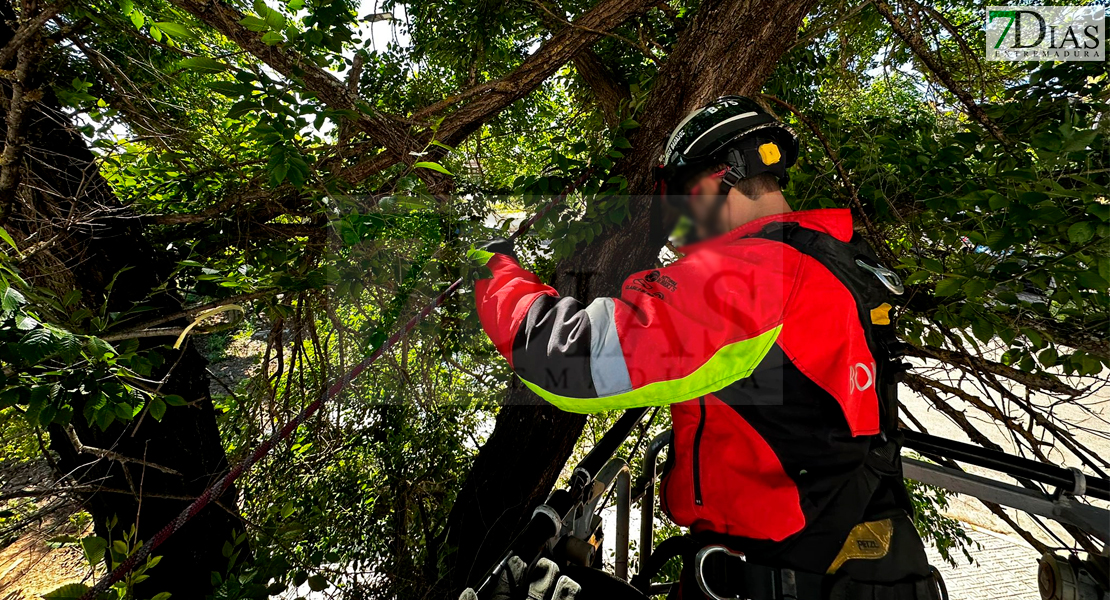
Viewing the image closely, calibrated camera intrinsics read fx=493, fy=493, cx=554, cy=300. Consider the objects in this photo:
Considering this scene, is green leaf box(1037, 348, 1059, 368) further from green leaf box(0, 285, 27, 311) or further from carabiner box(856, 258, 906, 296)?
green leaf box(0, 285, 27, 311)

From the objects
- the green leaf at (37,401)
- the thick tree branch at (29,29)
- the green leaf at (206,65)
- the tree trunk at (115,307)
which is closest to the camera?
the green leaf at (37,401)

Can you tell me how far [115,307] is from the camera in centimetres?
207

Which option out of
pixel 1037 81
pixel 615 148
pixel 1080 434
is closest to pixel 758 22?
pixel 615 148

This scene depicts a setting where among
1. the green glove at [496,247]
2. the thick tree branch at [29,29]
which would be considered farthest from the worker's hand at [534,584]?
the thick tree branch at [29,29]

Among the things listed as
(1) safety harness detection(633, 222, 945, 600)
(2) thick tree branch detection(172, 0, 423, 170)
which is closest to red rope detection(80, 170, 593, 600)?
(2) thick tree branch detection(172, 0, 423, 170)

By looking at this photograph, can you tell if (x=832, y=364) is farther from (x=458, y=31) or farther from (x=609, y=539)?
(x=609, y=539)

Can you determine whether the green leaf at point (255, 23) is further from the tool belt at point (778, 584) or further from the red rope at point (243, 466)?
the tool belt at point (778, 584)

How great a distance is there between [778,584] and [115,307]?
8.80ft

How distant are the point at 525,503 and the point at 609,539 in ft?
12.7

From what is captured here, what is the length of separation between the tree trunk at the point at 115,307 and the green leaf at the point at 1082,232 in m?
2.84

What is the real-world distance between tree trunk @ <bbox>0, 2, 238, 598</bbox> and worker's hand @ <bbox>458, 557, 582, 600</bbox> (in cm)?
131

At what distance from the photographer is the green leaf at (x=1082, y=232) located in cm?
146

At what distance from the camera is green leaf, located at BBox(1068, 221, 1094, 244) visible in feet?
4.80

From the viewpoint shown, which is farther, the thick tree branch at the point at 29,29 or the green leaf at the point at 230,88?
the thick tree branch at the point at 29,29
